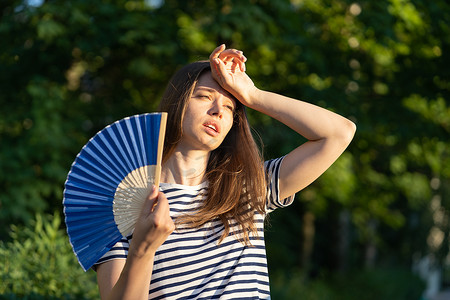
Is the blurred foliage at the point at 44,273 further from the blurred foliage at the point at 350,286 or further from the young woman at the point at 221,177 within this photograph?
the blurred foliage at the point at 350,286

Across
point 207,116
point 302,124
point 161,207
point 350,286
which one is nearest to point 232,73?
point 207,116

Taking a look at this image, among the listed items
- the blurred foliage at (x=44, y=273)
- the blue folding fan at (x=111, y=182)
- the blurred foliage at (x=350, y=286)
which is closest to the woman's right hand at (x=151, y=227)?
the blue folding fan at (x=111, y=182)

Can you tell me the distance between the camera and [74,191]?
1904mm

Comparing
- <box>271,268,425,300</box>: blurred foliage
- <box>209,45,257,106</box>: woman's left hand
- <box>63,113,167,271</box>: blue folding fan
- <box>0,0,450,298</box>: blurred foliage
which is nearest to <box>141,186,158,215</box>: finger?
<box>63,113,167,271</box>: blue folding fan

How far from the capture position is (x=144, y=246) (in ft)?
5.26

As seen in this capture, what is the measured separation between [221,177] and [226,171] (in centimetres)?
3

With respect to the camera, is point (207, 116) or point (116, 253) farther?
point (207, 116)

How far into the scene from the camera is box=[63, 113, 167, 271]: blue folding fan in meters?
1.80

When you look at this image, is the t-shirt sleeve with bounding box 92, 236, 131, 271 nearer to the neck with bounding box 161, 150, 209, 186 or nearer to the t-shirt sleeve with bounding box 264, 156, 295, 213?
the neck with bounding box 161, 150, 209, 186

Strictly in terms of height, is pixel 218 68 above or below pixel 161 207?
above

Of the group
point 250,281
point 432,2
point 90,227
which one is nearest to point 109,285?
point 90,227

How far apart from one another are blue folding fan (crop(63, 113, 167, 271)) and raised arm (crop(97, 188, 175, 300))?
156 millimetres

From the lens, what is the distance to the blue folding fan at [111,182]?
180 cm

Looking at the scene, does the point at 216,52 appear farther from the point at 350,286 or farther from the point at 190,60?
the point at 350,286
